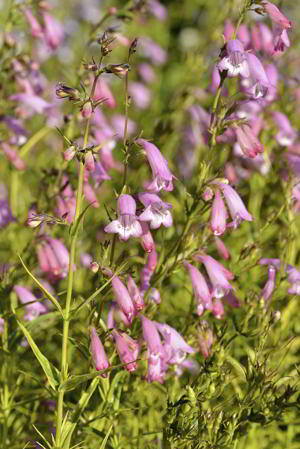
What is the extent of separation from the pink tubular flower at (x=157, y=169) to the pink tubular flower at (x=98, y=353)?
53cm

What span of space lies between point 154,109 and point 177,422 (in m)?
5.11

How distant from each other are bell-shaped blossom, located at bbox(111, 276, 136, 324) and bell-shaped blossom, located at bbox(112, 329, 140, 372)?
123 millimetres

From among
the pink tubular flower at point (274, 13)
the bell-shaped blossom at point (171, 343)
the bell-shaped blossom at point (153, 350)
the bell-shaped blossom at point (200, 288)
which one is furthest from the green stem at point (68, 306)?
the pink tubular flower at point (274, 13)

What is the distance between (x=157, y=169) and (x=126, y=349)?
614 millimetres

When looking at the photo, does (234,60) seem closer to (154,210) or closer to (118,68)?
(118,68)

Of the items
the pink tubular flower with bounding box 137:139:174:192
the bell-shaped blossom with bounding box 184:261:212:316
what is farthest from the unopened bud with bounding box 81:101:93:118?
the bell-shaped blossom with bounding box 184:261:212:316

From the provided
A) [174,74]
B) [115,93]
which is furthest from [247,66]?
[174,74]

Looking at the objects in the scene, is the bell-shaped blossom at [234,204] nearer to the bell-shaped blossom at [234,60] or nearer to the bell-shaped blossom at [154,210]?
the bell-shaped blossom at [154,210]

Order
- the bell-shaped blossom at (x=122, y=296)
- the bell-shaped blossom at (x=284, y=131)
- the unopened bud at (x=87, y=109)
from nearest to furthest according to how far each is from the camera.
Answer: the unopened bud at (x=87, y=109) < the bell-shaped blossom at (x=122, y=296) < the bell-shaped blossom at (x=284, y=131)

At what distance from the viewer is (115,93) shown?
762 cm

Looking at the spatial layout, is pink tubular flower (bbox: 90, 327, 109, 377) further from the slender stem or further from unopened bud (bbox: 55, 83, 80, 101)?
unopened bud (bbox: 55, 83, 80, 101)

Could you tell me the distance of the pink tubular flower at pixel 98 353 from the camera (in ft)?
7.06

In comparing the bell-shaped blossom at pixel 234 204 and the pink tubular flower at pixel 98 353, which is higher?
the bell-shaped blossom at pixel 234 204

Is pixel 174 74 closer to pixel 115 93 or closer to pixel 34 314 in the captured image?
pixel 115 93
